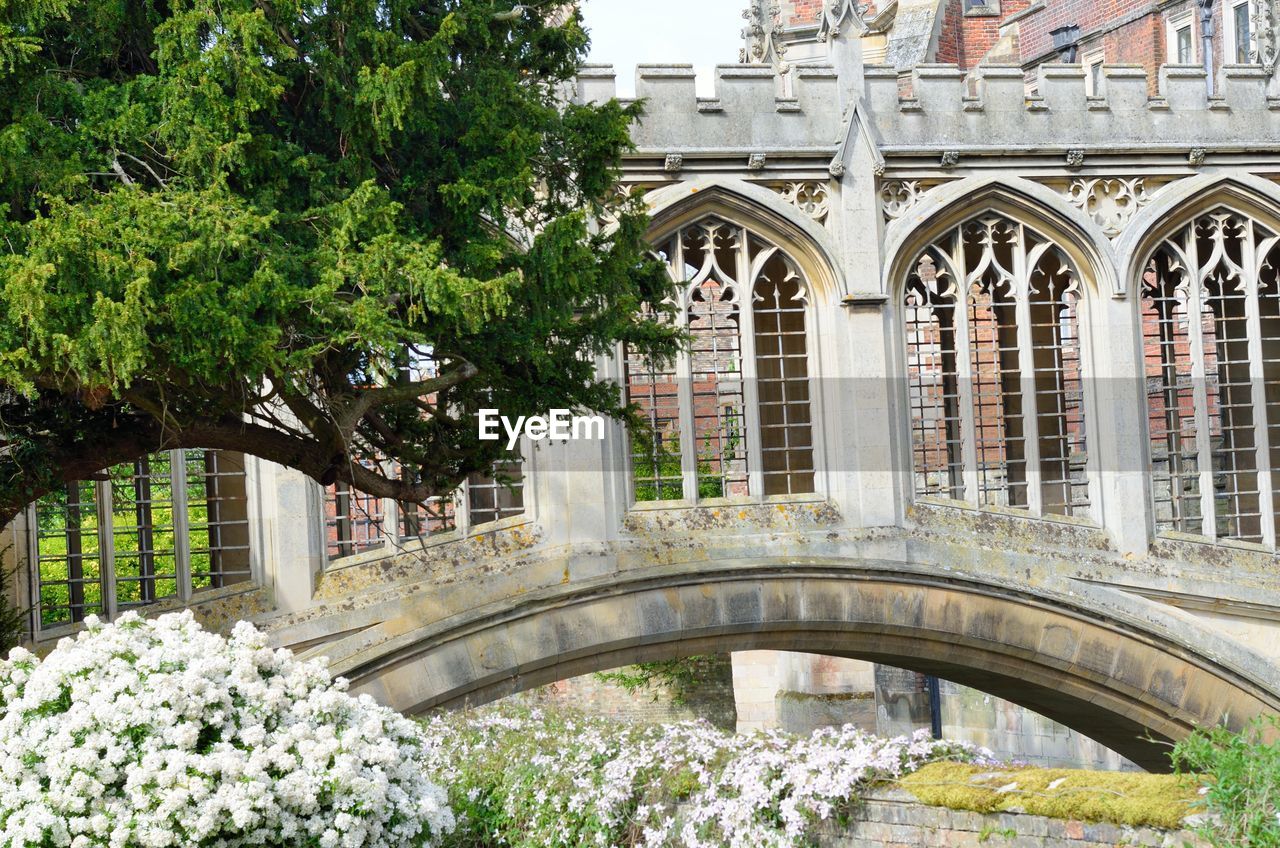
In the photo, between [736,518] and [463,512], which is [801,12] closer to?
[736,518]

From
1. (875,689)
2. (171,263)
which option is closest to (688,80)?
(171,263)

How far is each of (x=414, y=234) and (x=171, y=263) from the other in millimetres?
1265

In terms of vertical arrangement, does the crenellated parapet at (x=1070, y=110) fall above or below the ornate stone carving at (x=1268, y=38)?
below

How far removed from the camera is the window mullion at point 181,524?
10.9 m

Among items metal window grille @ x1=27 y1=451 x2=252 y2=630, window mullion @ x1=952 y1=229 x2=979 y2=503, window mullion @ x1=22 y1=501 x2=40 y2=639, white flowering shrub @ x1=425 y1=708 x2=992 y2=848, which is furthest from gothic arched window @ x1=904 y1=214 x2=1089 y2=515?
window mullion @ x1=22 y1=501 x2=40 y2=639

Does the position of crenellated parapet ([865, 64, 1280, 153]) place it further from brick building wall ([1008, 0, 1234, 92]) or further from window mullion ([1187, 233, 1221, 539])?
brick building wall ([1008, 0, 1234, 92])

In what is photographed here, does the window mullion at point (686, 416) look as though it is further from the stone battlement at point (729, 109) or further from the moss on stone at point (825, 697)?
the moss on stone at point (825, 697)

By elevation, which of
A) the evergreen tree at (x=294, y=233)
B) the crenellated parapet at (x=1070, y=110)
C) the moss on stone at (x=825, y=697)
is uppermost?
the crenellated parapet at (x=1070, y=110)

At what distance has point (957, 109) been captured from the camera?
41.3ft

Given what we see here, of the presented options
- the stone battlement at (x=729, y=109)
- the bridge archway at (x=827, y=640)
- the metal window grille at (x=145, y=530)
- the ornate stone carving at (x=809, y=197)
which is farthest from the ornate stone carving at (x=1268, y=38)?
the metal window grille at (x=145, y=530)

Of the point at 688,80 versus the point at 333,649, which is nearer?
the point at 333,649

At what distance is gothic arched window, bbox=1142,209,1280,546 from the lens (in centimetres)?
1303

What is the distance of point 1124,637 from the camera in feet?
40.6

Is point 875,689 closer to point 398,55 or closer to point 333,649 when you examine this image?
point 333,649
